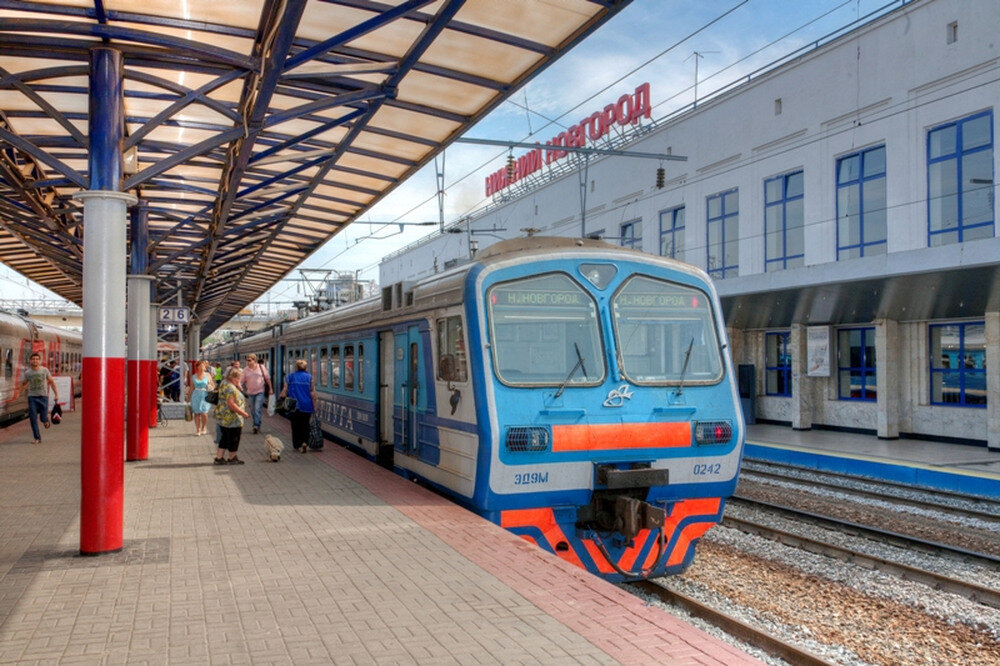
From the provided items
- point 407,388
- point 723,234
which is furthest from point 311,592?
point 723,234

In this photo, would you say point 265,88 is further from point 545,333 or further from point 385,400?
point 385,400

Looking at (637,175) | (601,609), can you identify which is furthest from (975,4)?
(601,609)

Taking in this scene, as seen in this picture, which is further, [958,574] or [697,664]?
[958,574]

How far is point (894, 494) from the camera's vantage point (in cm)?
1370

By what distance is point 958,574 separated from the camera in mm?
8664

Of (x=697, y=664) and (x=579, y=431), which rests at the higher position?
(x=579, y=431)

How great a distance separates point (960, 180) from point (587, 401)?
15041 millimetres

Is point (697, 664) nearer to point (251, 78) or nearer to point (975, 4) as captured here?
point (251, 78)

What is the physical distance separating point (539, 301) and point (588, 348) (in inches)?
24.5

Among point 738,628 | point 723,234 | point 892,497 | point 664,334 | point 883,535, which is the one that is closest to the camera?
point 738,628

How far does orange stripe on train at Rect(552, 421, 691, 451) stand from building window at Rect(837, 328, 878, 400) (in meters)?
15.4

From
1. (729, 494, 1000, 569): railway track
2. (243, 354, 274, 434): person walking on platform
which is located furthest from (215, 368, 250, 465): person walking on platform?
(729, 494, 1000, 569): railway track

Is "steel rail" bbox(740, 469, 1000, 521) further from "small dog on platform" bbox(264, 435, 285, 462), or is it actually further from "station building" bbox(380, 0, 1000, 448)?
"small dog on platform" bbox(264, 435, 285, 462)

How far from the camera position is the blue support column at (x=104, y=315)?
22.4 ft
